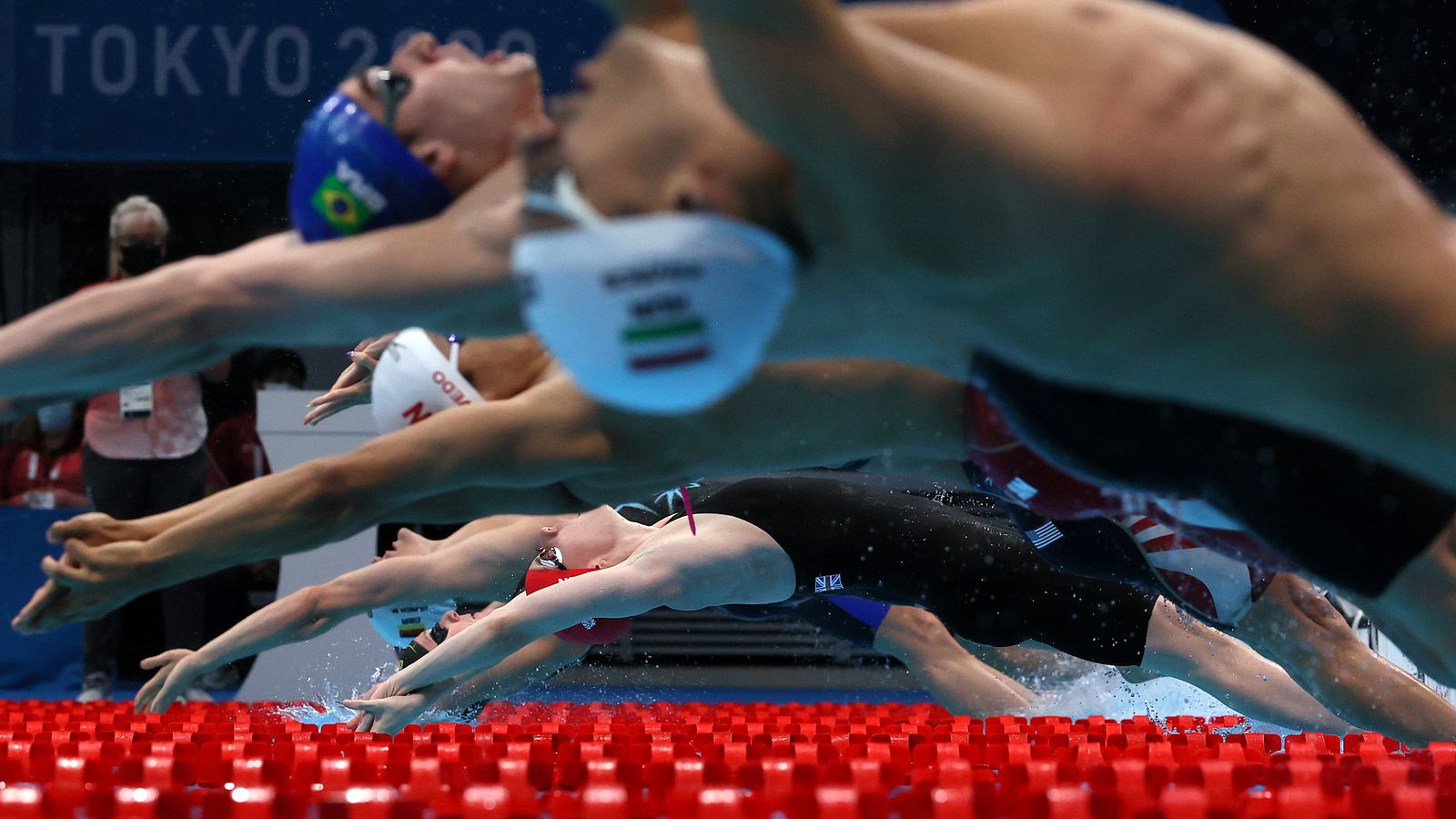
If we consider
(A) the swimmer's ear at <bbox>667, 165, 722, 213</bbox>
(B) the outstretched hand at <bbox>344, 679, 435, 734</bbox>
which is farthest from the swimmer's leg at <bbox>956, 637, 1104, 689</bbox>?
(A) the swimmer's ear at <bbox>667, 165, 722, 213</bbox>

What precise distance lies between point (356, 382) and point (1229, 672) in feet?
7.67

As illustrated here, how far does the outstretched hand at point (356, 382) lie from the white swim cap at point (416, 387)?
191 millimetres

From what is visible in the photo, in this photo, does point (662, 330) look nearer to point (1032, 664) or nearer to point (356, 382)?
point (356, 382)

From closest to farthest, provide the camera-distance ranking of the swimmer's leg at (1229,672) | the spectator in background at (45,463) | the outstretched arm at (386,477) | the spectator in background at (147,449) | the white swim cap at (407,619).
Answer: the outstretched arm at (386,477) < the swimmer's leg at (1229,672) < the white swim cap at (407,619) < the spectator in background at (147,449) < the spectator in background at (45,463)

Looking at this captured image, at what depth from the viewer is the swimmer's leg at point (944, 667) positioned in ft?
13.9

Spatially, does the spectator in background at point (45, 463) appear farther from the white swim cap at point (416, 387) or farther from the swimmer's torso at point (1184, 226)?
the swimmer's torso at point (1184, 226)

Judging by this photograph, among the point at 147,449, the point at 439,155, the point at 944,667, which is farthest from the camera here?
the point at 147,449

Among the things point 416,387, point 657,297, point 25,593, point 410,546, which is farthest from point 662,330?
point 25,593

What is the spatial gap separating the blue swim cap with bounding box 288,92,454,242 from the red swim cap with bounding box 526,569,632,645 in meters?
2.18

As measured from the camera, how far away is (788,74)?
1.22 meters

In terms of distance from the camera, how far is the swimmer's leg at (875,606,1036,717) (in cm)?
422

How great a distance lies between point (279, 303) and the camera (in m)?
1.55

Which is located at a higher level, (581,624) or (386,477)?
(386,477)

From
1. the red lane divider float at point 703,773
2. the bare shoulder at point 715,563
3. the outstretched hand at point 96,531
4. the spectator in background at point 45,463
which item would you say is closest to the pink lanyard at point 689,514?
the bare shoulder at point 715,563
